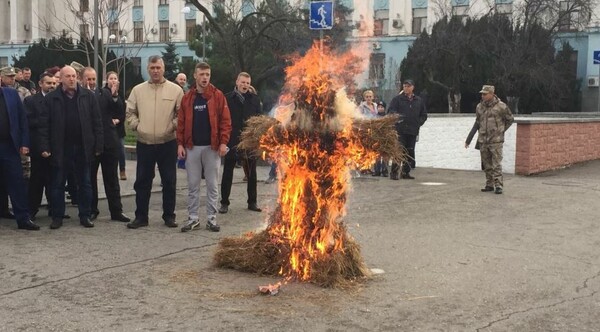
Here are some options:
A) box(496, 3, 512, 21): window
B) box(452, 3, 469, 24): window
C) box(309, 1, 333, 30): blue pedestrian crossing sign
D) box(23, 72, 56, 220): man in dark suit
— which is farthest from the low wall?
box(452, 3, 469, 24): window

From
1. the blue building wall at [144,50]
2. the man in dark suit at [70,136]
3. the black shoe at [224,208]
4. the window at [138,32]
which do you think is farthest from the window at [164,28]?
the man in dark suit at [70,136]

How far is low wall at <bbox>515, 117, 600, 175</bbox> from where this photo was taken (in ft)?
49.5

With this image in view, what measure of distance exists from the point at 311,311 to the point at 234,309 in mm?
586

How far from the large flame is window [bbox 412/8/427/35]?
47.2 m

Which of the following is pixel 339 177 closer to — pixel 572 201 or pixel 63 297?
pixel 63 297

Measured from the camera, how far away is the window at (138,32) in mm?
64125

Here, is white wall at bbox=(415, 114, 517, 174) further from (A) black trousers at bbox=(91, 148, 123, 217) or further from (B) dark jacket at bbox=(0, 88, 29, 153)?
(B) dark jacket at bbox=(0, 88, 29, 153)

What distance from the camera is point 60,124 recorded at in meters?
8.26

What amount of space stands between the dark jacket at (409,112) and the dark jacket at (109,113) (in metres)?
6.51

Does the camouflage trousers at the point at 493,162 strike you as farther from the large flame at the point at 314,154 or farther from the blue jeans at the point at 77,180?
the blue jeans at the point at 77,180

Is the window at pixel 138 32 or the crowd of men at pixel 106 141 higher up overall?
the window at pixel 138 32

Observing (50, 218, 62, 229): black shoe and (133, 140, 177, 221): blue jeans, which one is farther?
(133, 140, 177, 221): blue jeans

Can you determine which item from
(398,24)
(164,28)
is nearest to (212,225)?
(398,24)

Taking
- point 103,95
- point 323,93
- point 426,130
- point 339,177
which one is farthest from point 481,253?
point 426,130
